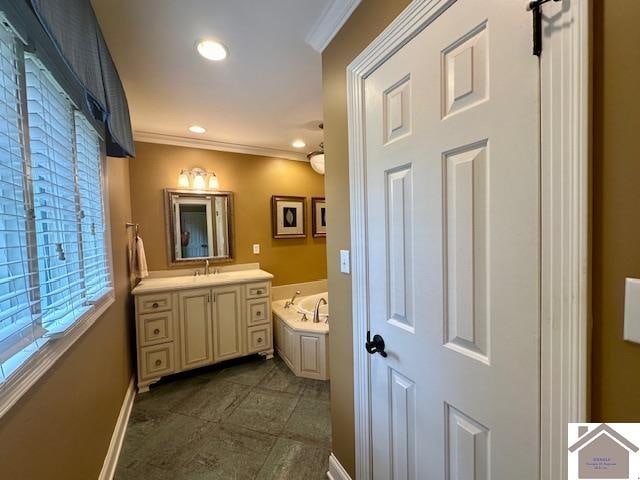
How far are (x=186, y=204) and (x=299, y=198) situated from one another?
1.37 metres

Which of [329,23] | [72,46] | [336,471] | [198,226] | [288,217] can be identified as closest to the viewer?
[72,46]

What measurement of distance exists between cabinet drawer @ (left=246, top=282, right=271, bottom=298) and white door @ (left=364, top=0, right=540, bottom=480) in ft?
6.43

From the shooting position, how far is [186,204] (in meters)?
2.90

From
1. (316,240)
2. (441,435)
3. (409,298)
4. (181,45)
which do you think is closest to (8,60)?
(181,45)

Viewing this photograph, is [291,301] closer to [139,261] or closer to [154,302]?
[154,302]

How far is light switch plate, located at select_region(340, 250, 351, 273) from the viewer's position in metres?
1.31

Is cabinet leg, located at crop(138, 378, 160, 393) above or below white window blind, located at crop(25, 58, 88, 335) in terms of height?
below

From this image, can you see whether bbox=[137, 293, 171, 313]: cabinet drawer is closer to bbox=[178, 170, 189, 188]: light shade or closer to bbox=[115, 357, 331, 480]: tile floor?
bbox=[115, 357, 331, 480]: tile floor

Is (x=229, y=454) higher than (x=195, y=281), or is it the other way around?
(x=195, y=281)

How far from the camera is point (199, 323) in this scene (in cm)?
256

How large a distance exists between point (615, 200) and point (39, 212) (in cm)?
170

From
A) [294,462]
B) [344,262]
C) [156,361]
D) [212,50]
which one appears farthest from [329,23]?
[156,361]

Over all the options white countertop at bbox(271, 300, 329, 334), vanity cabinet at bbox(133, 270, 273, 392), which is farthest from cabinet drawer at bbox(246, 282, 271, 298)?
white countertop at bbox(271, 300, 329, 334)

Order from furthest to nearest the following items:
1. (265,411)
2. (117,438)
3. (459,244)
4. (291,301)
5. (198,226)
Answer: (291,301)
(198,226)
(265,411)
(117,438)
(459,244)
